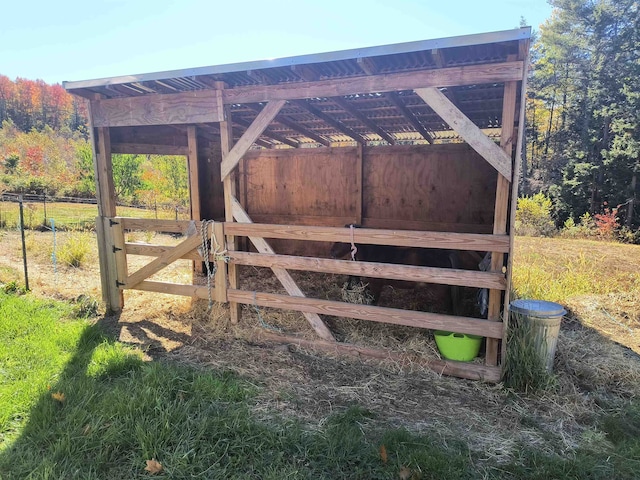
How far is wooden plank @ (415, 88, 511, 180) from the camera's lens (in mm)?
3244

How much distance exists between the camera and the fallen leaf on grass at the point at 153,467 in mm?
2223

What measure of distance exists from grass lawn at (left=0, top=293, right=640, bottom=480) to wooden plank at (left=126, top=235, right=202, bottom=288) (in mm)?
1545

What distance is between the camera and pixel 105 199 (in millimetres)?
4938

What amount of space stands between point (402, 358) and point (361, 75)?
8.73 feet

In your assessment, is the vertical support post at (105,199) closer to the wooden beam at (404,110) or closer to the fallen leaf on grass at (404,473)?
the wooden beam at (404,110)

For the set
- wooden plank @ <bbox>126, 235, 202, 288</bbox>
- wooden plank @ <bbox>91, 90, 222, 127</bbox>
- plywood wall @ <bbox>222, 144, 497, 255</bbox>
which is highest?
wooden plank @ <bbox>91, 90, 222, 127</bbox>

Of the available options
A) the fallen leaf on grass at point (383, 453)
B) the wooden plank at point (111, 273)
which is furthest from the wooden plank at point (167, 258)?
the fallen leaf on grass at point (383, 453)

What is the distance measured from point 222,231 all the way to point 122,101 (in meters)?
1.94

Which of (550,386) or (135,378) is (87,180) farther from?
(550,386)

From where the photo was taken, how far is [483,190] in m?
5.45

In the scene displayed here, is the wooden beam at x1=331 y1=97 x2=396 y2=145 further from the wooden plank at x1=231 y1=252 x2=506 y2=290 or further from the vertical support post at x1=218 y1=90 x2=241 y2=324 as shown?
the wooden plank at x1=231 y1=252 x2=506 y2=290

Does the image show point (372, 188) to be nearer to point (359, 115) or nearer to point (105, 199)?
point (359, 115)

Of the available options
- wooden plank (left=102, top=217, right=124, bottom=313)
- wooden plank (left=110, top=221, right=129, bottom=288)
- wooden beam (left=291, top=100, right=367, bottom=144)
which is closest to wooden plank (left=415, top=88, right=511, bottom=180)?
wooden beam (left=291, top=100, right=367, bottom=144)

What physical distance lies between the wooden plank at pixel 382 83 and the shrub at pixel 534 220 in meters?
13.3
